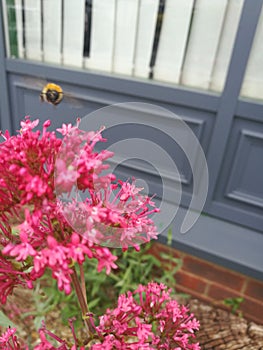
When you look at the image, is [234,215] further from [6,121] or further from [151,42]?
[6,121]

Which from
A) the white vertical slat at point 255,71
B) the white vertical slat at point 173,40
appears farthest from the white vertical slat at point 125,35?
the white vertical slat at point 255,71

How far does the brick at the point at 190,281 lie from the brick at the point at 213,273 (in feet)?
0.10

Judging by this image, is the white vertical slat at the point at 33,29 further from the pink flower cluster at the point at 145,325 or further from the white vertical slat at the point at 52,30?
the pink flower cluster at the point at 145,325

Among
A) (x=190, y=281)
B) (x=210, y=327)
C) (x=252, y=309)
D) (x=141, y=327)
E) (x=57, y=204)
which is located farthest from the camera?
(x=190, y=281)

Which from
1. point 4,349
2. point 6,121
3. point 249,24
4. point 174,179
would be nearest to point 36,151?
point 4,349

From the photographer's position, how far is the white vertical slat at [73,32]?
133 centimetres

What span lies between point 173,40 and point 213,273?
1049mm

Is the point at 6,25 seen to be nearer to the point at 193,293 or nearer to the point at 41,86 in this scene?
the point at 41,86

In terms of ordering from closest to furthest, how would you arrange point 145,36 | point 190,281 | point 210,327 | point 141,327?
point 141,327
point 210,327
point 145,36
point 190,281

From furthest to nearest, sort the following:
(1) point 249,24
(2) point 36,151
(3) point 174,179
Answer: (3) point 174,179 → (1) point 249,24 → (2) point 36,151

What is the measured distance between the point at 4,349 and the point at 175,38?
3.88 feet

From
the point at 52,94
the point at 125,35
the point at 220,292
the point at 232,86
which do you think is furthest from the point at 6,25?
the point at 220,292

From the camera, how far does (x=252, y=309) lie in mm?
1410

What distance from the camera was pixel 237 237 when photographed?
4.43 feet
